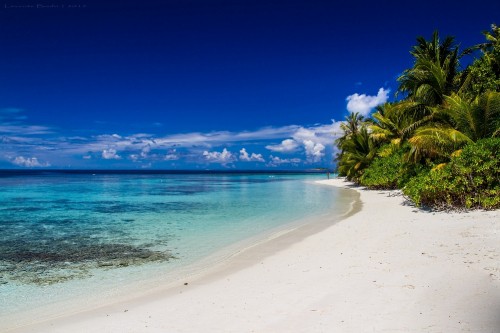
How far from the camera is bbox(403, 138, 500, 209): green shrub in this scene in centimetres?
1152

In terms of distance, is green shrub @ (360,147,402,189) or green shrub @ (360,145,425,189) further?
green shrub @ (360,147,402,189)

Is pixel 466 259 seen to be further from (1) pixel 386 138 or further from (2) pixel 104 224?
(1) pixel 386 138

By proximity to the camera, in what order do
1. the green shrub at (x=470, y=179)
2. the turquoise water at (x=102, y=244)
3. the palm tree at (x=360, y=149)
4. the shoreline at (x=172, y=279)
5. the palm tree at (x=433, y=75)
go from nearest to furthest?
1. the shoreline at (x=172, y=279)
2. the turquoise water at (x=102, y=244)
3. the green shrub at (x=470, y=179)
4. the palm tree at (x=433, y=75)
5. the palm tree at (x=360, y=149)

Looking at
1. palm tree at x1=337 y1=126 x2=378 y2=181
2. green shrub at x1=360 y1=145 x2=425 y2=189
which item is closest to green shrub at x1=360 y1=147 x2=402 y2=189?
green shrub at x1=360 y1=145 x2=425 y2=189

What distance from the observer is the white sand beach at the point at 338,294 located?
182 inches

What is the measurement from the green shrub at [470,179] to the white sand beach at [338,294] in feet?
9.85

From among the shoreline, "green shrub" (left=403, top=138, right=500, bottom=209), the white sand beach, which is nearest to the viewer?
the white sand beach

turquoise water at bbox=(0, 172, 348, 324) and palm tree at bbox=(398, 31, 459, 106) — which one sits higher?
palm tree at bbox=(398, 31, 459, 106)

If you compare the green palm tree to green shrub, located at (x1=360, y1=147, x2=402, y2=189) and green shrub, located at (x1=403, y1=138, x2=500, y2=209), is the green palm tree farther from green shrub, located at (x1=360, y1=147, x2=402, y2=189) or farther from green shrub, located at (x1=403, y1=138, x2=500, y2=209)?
green shrub, located at (x1=360, y1=147, x2=402, y2=189)

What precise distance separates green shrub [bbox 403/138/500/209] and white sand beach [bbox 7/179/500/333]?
3.00m

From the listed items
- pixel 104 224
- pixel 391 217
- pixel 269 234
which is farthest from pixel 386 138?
pixel 104 224

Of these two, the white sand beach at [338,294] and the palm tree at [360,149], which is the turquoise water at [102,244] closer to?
the white sand beach at [338,294]

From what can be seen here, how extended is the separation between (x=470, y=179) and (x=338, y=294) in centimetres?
888

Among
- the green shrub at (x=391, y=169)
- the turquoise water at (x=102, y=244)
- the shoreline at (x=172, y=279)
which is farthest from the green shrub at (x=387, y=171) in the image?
the shoreline at (x=172, y=279)
